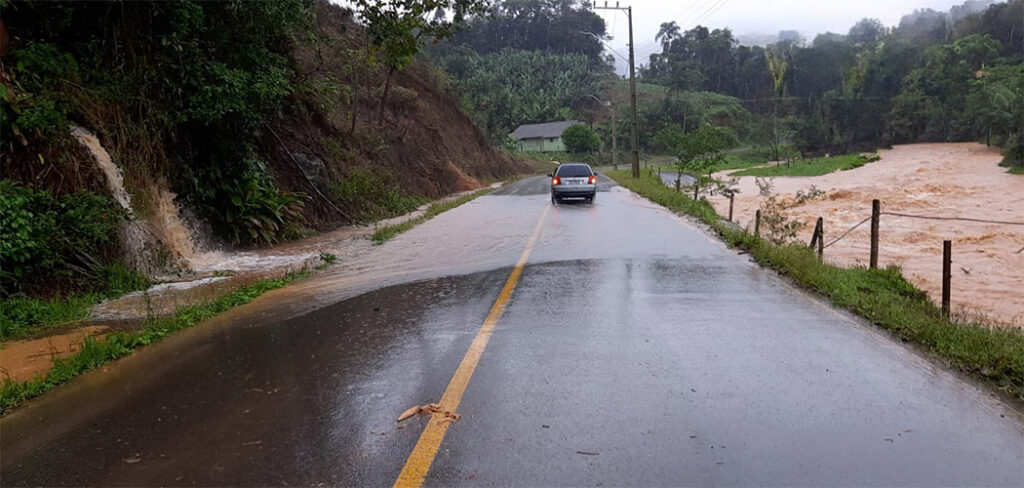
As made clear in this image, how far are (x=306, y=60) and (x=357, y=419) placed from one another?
27.9m

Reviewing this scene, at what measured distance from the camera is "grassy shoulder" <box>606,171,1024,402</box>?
529cm

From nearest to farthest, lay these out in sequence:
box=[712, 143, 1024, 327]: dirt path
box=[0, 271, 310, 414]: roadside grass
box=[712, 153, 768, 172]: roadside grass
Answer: box=[0, 271, 310, 414]: roadside grass < box=[712, 143, 1024, 327]: dirt path < box=[712, 153, 768, 172]: roadside grass

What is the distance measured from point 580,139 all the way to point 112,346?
251 feet

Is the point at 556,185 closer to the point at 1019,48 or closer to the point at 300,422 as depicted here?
the point at 300,422

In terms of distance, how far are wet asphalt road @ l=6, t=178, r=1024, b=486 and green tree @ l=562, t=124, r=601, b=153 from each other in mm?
73681

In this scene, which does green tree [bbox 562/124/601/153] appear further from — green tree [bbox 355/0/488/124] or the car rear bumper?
green tree [bbox 355/0/488/124]

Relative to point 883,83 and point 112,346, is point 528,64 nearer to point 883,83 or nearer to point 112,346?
point 883,83

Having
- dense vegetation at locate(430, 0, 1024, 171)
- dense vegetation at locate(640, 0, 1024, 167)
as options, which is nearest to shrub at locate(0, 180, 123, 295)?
dense vegetation at locate(430, 0, 1024, 171)

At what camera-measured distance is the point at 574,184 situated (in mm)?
23547

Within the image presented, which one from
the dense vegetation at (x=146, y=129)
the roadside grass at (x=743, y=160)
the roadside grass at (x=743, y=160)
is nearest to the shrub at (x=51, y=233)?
the dense vegetation at (x=146, y=129)

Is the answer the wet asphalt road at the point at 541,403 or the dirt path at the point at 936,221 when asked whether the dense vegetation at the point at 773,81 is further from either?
the wet asphalt road at the point at 541,403

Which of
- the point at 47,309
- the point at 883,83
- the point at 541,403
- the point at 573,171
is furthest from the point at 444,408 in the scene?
the point at 883,83

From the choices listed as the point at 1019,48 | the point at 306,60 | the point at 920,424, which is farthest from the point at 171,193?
the point at 1019,48

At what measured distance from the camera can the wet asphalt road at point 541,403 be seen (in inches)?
142
